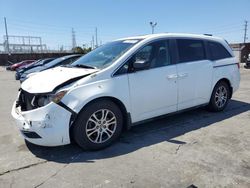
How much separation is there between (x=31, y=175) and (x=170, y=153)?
1889mm

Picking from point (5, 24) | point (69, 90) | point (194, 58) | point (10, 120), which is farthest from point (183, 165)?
point (5, 24)

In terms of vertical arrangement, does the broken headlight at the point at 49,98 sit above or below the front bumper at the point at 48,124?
above

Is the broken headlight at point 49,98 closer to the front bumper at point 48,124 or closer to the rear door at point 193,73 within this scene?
the front bumper at point 48,124

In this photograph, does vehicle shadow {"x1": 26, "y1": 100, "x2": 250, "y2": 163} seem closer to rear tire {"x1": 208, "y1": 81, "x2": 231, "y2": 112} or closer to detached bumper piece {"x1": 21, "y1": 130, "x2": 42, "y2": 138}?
rear tire {"x1": 208, "y1": 81, "x2": 231, "y2": 112}

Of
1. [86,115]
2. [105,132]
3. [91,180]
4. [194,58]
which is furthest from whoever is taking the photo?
[194,58]

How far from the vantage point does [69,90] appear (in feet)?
11.4

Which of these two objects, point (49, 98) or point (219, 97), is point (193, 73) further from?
point (49, 98)

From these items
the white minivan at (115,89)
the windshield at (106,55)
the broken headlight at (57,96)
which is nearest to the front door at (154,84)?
the white minivan at (115,89)

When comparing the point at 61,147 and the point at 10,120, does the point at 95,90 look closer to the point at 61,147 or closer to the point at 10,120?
the point at 61,147

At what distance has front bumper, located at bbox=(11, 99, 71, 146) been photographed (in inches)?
134

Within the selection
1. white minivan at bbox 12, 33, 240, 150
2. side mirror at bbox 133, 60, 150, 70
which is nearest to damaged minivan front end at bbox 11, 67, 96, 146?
white minivan at bbox 12, 33, 240, 150

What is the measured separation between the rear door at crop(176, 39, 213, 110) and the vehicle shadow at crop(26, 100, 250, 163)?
0.37 meters

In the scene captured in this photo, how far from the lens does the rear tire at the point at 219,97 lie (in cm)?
546

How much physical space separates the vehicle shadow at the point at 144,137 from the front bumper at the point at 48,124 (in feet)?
0.89
